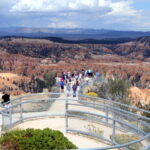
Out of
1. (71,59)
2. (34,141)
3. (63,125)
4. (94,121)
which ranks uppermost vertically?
(34,141)

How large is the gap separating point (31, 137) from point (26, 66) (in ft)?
201

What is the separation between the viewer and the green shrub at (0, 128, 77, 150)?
221 inches

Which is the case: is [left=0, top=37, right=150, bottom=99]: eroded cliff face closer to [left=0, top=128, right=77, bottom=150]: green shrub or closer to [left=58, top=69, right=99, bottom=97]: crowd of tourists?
[left=58, top=69, right=99, bottom=97]: crowd of tourists

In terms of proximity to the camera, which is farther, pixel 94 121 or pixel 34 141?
pixel 94 121

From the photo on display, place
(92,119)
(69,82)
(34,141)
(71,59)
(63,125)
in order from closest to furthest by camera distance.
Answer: (34,141) → (92,119) → (63,125) → (69,82) → (71,59)

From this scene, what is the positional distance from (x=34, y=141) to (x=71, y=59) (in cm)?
8595

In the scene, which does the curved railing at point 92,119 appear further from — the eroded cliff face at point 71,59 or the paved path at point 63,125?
the eroded cliff face at point 71,59

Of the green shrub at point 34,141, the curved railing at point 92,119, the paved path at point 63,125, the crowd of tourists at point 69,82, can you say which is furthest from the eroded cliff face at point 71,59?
the green shrub at point 34,141

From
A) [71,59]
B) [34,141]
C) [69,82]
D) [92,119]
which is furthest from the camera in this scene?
[71,59]

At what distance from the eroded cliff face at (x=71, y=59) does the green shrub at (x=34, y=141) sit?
1686 inches

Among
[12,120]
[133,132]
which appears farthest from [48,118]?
[133,132]

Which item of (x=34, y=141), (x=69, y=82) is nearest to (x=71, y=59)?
(x=69, y=82)

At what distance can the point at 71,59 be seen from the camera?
3600 inches

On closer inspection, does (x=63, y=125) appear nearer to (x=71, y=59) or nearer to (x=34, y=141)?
(x=34, y=141)
